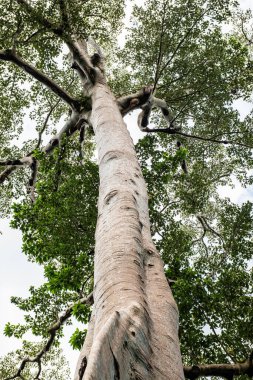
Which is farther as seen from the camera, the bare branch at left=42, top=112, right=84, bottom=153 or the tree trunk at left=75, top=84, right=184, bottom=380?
the bare branch at left=42, top=112, right=84, bottom=153

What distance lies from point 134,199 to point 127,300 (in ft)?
5.32

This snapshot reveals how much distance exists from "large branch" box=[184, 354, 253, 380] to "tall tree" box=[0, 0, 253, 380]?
0.6 inches

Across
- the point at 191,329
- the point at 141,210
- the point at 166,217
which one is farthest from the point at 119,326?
the point at 166,217

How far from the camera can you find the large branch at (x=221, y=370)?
Answer: 4.66m

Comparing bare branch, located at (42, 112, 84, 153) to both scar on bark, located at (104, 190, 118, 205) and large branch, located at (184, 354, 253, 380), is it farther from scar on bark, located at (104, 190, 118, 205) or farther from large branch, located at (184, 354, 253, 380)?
large branch, located at (184, 354, 253, 380)

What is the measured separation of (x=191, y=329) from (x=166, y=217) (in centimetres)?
307

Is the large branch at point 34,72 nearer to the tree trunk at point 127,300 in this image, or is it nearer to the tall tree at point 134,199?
the tall tree at point 134,199

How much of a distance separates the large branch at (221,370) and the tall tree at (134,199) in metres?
0.01

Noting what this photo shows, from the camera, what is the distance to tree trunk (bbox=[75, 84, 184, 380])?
1.72 meters

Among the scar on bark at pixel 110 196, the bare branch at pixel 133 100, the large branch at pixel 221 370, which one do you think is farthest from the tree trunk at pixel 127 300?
the bare branch at pixel 133 100

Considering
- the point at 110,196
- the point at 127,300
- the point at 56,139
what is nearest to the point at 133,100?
the point at 56,139

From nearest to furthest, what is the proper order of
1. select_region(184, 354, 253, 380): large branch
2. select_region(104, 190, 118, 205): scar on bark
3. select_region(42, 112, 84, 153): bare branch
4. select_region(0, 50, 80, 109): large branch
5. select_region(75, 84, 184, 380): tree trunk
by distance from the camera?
select_region(75, 84, 184, 380): tree trunk, select_region(104, 190, 118, 205): scar on bark, select_region(184, 354, 253, 380): large branch, select_region(0, 50, 80, 109): large branch, select_region(42, 112, 84, 153): bare branch

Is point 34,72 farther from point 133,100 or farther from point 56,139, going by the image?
point 133,100

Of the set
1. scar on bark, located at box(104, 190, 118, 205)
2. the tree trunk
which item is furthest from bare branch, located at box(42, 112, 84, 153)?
scar on bark, located at box(104, 190, 118, 205)
